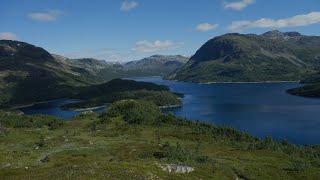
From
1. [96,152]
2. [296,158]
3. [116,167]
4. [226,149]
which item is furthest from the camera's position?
[226,149]

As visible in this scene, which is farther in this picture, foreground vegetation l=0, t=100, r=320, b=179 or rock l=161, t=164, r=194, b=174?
rock l=161, t=164, r=194, b=174

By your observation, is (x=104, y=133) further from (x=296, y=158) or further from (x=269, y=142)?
(x=296, y=158)

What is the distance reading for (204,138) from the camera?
591ft

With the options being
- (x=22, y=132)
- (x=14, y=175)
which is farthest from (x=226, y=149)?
(x=14, y=175)

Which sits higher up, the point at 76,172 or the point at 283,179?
the point at 76,172

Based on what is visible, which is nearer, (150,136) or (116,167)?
(116,167)

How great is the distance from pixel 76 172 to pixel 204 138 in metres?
123

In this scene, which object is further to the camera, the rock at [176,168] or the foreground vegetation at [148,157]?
the rock at [176,168]

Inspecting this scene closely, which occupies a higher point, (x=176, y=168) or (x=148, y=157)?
(x=176, y=168)

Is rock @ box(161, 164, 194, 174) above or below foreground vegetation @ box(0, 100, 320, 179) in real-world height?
above

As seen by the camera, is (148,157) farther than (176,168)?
Yes

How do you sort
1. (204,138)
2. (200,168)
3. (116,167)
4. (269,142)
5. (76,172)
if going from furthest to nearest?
(204,138), (269,142), (200,168), (116,167), (76,172)

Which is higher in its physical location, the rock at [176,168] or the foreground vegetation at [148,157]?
the rock at [176,168]

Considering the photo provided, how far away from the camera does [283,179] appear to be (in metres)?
87.6
